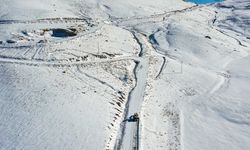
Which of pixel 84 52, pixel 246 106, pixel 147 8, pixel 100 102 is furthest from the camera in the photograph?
pixel 147 8

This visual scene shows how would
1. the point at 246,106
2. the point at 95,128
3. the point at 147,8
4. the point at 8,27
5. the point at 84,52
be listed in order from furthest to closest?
1. the point at 147,8
2. the point at 8,27
3. the point at 84,52
4. the point at 246,106
5. the point at 95,128

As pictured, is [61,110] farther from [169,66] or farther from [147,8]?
[147,8]

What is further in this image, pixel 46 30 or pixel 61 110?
pixel 46 30

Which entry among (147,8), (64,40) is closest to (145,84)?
(64,40)

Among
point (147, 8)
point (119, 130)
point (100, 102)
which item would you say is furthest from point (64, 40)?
point (147, 8)

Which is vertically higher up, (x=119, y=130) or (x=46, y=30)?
(x=46, y=30)

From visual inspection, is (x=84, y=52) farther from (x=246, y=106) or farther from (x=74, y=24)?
(x=246, y=106)
